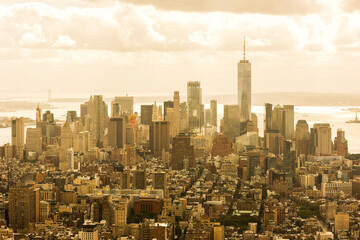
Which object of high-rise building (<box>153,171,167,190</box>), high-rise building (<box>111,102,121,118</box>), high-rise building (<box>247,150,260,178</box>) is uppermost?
high-rise building (<box>111,102,121,118</box>)

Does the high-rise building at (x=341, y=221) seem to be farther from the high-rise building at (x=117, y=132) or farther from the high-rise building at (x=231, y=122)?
the high-rise building at (x=231, y=122)

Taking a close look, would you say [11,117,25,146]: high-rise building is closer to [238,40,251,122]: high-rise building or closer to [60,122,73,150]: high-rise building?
[60,122,73,150]: high-rise building

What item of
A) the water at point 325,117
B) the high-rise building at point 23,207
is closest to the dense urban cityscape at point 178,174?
the high-rise building at point 23,207

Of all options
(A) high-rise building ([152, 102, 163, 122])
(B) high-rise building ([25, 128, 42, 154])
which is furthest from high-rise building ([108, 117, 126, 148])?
(B) high-rise building ([25, 128, 42, 154])

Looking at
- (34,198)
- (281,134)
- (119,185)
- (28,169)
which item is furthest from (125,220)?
(281,134)

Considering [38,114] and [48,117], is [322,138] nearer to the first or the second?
[38,114]

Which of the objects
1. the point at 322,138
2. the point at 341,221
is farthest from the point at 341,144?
the point at 341,221

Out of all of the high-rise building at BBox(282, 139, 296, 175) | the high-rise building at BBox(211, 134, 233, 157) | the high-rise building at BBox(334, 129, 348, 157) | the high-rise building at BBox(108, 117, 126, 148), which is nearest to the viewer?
the high-rise building at BBox(282, 139, 296, 175)
